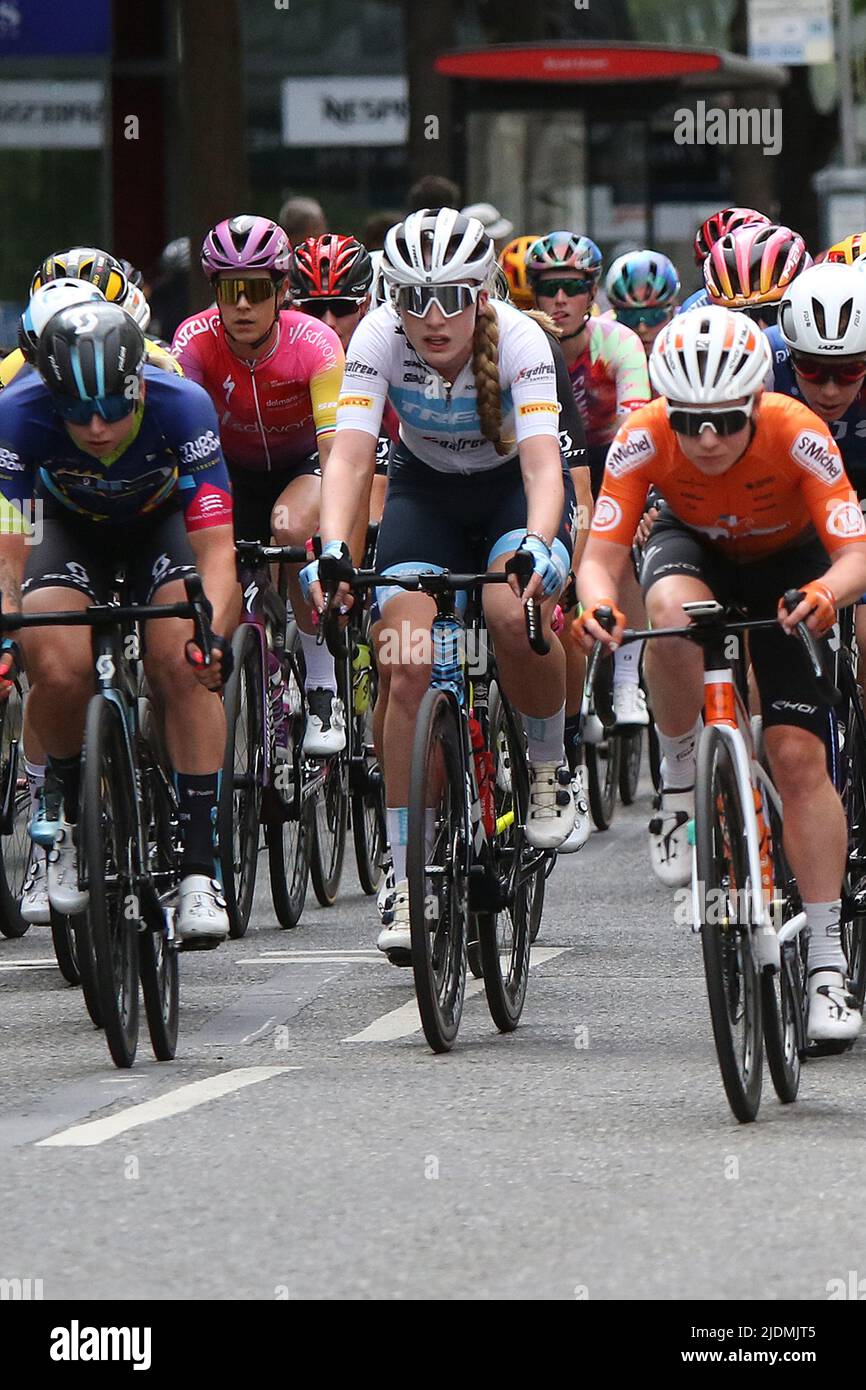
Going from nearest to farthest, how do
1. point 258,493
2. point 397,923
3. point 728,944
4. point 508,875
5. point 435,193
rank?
point 728,944 < point 397,923 < point 508,875 < point 258,493 < point 435,193

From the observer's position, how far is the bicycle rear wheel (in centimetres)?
799

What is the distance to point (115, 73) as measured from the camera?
2591cm

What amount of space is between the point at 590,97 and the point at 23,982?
13753 millimetres

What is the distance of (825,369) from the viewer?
7762mm

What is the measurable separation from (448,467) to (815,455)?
1.46 meters

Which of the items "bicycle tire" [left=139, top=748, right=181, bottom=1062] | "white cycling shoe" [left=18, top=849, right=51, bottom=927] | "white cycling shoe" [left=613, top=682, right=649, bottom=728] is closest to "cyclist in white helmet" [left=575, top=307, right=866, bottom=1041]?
"bicycle tire" [left=139, top=748, right=181, bottom=1062]

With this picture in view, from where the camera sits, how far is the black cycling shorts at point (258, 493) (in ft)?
34.8

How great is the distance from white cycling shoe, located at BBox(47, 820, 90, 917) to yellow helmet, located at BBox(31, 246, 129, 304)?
2218 mm

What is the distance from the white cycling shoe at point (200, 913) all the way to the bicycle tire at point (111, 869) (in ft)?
1.26

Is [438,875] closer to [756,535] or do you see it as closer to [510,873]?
[510,873]

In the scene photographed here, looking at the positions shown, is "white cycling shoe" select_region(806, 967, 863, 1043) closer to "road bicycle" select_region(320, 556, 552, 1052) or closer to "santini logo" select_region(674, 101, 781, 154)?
"road bicycle" select_region(320, 556, 552, 1052)

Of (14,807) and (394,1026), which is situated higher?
(14,807)

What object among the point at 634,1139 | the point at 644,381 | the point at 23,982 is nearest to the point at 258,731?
the point at 23,982
